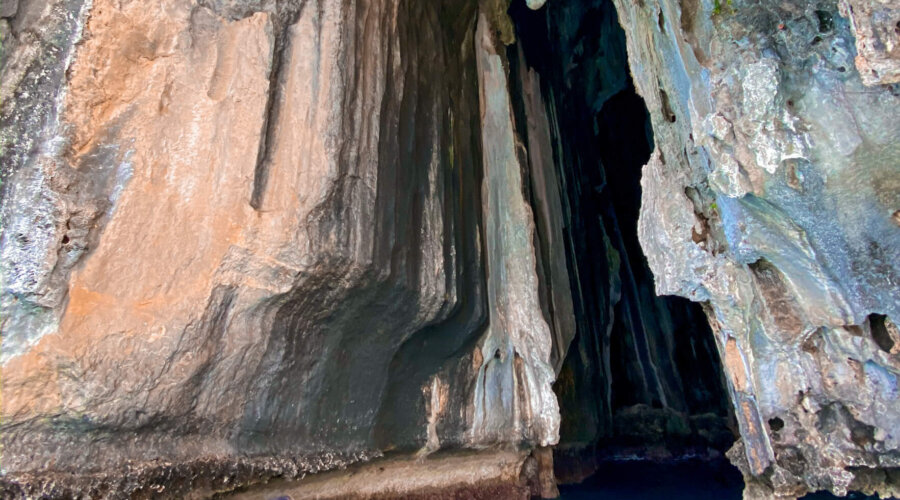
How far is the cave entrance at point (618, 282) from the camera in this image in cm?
854

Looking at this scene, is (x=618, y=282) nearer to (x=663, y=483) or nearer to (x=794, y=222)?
(x=663, y=483)

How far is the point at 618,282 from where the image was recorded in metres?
10.1

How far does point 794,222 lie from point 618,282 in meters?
6.82

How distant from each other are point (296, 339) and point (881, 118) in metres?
3.28

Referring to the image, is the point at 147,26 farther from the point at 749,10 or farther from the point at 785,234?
the point at 785,234

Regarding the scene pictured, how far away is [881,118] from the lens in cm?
290

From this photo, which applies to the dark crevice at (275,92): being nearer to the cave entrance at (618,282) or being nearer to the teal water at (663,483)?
the cave entrance at (618,282)

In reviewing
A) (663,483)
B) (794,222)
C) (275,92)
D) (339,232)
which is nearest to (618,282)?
(663,483)

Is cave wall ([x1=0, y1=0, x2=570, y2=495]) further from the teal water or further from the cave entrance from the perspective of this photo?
the cave entrance

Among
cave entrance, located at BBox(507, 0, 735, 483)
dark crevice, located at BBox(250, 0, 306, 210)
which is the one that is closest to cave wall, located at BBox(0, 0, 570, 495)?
dark crevice, located at BBox(250, 0, 306, 210)

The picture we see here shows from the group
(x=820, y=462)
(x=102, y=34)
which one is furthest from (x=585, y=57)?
(x=102, y=34)

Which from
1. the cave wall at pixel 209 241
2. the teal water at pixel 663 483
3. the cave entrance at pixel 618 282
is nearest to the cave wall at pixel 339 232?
the cave wall at pixel 209 241

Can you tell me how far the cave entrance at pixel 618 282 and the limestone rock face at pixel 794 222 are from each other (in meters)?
3.98

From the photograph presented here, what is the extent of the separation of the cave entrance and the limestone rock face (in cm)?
398
